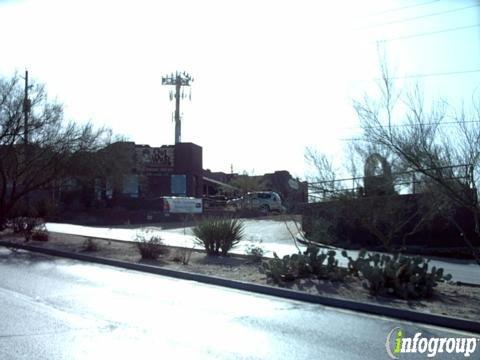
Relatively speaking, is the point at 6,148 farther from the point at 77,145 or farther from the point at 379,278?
the point at 379,278

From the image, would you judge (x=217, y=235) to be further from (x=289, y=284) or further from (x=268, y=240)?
(x=268, y=240)

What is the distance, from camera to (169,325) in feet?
26.9

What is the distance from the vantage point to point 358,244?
81.2 ft

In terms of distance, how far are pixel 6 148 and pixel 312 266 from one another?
15.8 meters

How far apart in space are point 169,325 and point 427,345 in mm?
3505

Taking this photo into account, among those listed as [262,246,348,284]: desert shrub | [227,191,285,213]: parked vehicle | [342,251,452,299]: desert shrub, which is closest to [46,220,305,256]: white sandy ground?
[262,246,348,284]: desert shrub

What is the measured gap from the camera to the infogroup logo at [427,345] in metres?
7.14

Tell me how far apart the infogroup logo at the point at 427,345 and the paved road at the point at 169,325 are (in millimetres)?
170

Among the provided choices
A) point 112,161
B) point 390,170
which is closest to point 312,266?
point 390,170

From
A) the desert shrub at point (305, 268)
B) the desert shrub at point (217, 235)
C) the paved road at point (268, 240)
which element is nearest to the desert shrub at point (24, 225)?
the paved road at point (268, 240)

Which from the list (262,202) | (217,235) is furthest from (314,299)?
(262,202)

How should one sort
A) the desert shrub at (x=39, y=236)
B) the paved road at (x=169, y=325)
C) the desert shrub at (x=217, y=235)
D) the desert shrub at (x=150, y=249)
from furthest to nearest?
the desert shrub at (x=39, y=236)
the desert shrub at (x=217, y=235)
the desert shrub at (x=150, y=249)
the paved road at (x=169, y=325)

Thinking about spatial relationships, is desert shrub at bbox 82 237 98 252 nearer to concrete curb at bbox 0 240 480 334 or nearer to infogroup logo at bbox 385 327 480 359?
concrete curb at bbox 0 240 480 334

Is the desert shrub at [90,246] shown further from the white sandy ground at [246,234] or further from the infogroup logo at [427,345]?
the infogroup logo at [427,345]
